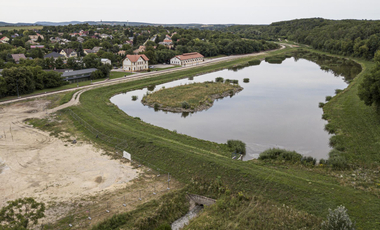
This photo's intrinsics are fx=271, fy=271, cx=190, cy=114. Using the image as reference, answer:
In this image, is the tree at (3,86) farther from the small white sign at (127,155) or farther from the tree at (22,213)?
the tree at (22,213)

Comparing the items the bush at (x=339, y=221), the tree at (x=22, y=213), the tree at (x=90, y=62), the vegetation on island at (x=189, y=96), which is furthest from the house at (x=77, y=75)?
the bush at (x=339, y=221)

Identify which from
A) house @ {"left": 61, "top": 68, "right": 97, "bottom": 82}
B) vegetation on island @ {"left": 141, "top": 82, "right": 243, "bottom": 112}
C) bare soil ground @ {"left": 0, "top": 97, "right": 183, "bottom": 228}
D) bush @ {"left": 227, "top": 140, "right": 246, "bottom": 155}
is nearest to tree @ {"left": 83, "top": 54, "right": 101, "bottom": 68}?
house @ {"left": 61, "top": 68, "right": 97, "bottom": 82}

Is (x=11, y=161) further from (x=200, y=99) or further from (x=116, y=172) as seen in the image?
(x=200, y=99)

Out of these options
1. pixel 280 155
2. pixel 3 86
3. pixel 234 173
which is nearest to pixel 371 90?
pixel 280 155

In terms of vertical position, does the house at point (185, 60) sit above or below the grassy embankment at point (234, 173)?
above

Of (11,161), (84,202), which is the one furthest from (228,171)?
(11,161)

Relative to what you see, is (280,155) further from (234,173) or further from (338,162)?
(234,173)
